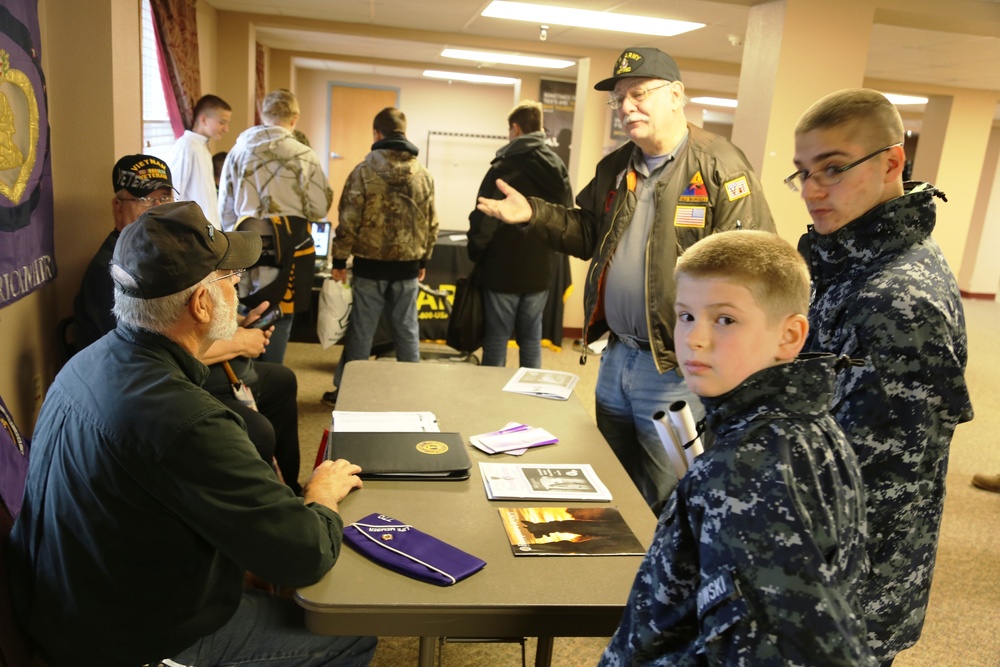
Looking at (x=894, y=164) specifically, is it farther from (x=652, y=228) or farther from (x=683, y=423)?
(x=652, y=228)

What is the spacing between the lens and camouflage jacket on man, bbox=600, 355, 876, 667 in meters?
0.87

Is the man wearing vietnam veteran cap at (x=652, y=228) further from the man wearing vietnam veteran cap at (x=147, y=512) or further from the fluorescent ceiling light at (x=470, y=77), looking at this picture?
the fluorescent ceiling light at (x=470, y=77)

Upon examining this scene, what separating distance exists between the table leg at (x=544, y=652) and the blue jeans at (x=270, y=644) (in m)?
0.45

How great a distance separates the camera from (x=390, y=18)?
17.7 ft

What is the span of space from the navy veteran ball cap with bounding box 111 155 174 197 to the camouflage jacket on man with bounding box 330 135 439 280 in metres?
1.34

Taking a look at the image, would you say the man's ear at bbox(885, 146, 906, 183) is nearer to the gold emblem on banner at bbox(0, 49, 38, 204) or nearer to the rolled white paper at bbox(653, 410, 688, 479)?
the rolled white paper at bbox(653, 410, 688, 479)

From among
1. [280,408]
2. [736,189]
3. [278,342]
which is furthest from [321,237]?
[736,189]

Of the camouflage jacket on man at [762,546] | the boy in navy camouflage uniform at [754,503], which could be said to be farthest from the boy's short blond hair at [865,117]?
the camouflage jacket on man at [762,546]

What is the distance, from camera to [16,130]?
87.9 inches

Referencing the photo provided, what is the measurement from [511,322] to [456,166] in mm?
6518

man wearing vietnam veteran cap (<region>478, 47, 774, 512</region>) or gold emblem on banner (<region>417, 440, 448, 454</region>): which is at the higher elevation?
man wearing vietnam veteran cap (<region>478, 47, 774, 512</region>)

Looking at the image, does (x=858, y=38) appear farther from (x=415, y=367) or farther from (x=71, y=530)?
(x=71, y=530)

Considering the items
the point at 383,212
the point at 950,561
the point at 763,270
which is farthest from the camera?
the point at 383,212

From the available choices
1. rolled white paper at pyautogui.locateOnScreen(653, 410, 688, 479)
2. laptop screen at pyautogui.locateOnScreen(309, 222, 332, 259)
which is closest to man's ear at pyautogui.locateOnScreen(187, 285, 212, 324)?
rolled white paper at pyautogui.locateOnScreen(653, 410, 688, 479)
